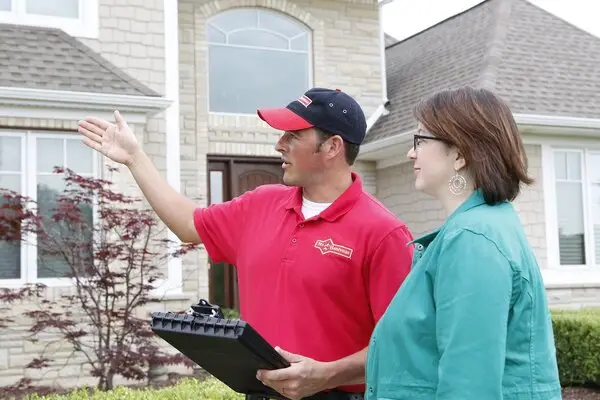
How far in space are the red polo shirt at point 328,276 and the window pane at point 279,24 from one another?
996 cm

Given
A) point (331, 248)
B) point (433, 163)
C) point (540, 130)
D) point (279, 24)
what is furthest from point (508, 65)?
point (433, 163)

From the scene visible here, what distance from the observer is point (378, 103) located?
1320 cm

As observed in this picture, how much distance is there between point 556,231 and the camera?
11.5 m

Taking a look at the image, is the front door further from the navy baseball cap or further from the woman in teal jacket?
the woman in teal jacket

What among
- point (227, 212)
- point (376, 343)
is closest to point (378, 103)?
point (227, 212)

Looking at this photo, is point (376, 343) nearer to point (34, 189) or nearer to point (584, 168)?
point (34, 189)

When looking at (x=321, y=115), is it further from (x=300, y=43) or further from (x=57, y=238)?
(x=300, y=43)

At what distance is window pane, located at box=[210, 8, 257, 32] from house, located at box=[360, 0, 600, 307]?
2648 millimetres

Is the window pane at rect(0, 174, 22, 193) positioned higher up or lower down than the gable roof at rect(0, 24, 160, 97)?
lower down

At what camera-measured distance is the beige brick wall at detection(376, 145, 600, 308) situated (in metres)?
11.3

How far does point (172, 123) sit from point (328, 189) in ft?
24.7

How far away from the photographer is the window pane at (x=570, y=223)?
1166cm

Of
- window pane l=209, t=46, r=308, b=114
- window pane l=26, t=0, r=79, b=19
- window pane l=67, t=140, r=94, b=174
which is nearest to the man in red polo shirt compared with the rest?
window pane l=67, t=140, r=94, b=174

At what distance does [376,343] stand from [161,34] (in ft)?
29.0
